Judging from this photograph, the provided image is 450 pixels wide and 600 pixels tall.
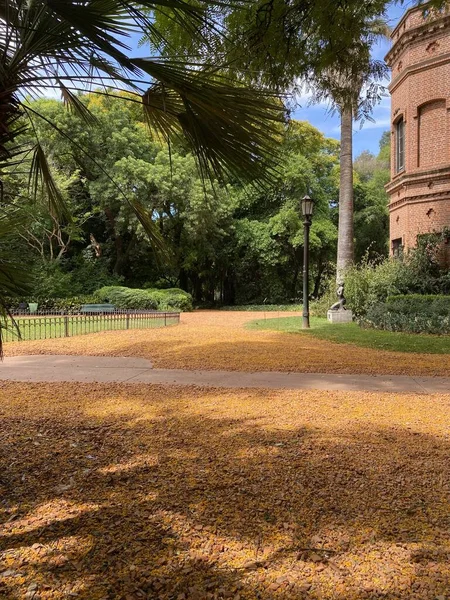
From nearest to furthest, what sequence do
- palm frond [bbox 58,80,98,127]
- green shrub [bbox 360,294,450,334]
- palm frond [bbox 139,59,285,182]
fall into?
1. palm frond [bbox 139,59,285,182]
2. palm frond [bbox 58,80,98,127]
3. green shrub [bbox 360,294,450,334]

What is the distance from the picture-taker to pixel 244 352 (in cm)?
916

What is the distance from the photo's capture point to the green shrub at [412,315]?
11820mm

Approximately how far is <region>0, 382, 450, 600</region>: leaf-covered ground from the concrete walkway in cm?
149

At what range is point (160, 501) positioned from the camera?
2627mm

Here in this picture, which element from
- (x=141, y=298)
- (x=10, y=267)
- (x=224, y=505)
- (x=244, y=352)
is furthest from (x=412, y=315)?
(x=141, y=298)

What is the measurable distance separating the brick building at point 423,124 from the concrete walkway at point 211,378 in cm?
1106

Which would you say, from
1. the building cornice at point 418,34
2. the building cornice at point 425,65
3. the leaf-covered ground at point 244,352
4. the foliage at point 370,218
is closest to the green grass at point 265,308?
the foliage at point 370,218

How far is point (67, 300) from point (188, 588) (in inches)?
871

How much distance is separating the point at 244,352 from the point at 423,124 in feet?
41.8

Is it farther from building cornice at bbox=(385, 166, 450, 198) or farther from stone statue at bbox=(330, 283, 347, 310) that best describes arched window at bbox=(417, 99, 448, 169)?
stone statue at bbox=(330, 283, 347, 310)

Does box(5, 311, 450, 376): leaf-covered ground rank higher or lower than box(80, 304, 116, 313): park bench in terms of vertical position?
lower

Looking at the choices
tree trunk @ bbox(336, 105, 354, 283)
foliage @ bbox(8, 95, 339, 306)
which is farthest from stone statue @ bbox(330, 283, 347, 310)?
foliage @ bbox(8, 95, 339, 306)

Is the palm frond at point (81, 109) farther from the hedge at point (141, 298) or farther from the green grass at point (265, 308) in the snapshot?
the green grass at point (265, 308)

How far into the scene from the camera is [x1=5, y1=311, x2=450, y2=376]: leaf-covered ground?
7.55 metres
